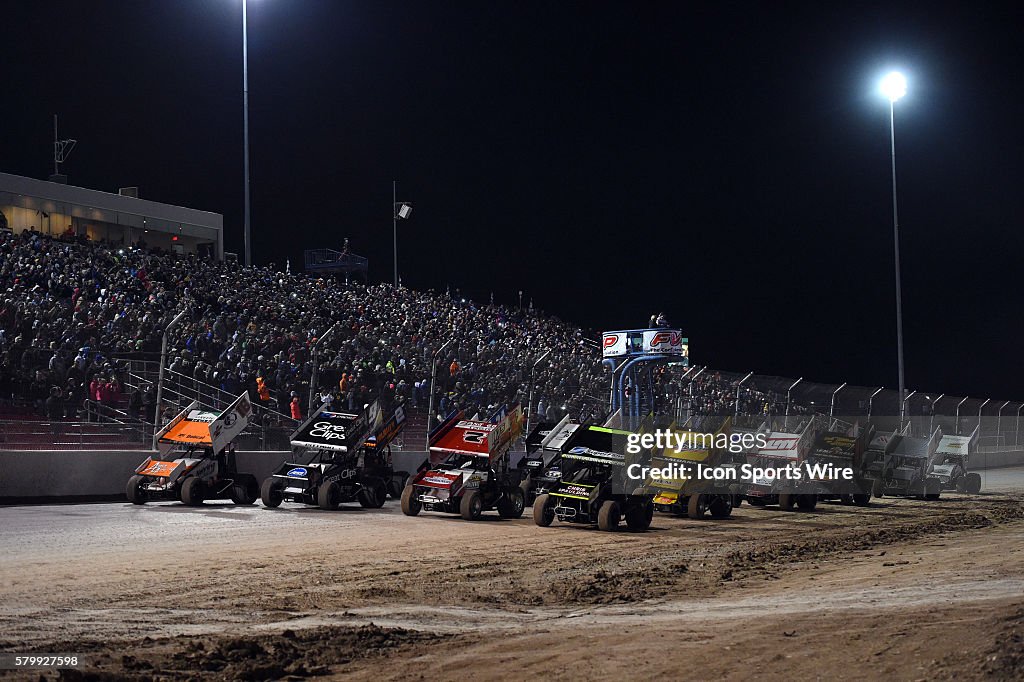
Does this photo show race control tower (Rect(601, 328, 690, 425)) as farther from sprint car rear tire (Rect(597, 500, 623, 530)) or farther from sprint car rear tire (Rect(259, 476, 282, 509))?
sprint car rear tire (Rect(597, 500, 623, 530))

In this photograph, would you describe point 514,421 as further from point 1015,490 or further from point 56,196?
point 56,196

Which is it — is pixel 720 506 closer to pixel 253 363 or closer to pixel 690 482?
pixel 690 482

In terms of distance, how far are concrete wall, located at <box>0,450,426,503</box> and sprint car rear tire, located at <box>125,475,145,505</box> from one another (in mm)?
1084

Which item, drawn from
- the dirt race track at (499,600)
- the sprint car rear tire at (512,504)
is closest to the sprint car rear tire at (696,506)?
the dirt race track at (499,600)

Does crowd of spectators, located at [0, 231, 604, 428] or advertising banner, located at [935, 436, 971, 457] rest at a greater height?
crowd of spectators, located at [0, 231, 604, 428]

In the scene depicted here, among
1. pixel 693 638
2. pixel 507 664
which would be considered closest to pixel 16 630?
pixel 507 664

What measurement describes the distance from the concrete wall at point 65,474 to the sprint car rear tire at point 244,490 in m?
2.06

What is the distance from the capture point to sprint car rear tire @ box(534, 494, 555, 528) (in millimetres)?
15484

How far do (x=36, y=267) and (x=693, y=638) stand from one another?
23.0 metres

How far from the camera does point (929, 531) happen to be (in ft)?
51.8

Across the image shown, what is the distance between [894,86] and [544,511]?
100ft

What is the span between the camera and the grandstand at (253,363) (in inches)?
728

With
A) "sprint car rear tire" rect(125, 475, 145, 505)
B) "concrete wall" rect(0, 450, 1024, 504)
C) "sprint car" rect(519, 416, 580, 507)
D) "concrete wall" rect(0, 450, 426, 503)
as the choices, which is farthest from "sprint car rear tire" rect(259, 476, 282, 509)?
"sprint car" rect(519, 416, 580, 507)

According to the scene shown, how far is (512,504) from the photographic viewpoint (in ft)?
57.2
